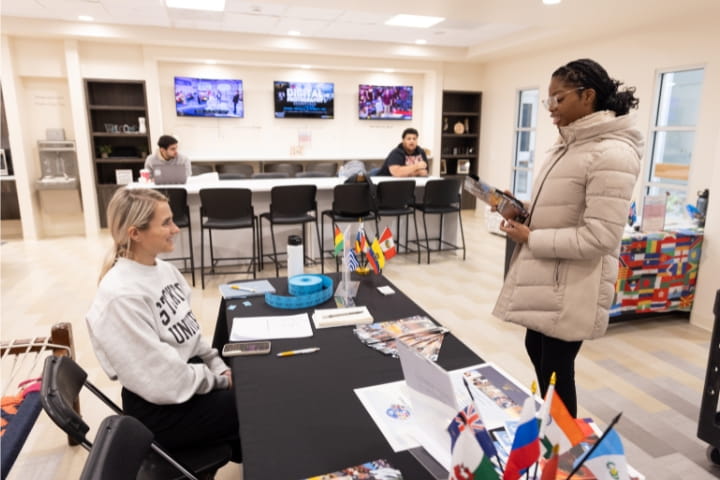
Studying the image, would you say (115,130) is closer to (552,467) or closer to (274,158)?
(274,158)

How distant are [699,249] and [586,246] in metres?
2.82

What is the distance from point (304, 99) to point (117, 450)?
7.67m

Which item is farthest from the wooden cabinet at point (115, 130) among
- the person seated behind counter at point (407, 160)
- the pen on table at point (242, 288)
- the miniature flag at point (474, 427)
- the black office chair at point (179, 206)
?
the miniature flag at point (474, 427)

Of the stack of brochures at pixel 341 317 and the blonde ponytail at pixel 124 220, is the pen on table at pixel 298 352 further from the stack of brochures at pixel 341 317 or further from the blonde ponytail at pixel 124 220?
the blonde ponytail at pixel 124 220

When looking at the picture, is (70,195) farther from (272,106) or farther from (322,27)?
(322,27)

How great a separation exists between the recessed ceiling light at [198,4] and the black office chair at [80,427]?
5111mm

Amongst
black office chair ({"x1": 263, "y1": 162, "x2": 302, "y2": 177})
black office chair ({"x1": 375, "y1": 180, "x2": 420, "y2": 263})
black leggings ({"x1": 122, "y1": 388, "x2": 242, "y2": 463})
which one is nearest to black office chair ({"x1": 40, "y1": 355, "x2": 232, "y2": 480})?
black leggings ({"x1": 122, "y1": 388, "x2": 242, "y2": 463})

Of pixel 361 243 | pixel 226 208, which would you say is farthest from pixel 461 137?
pixel 361 243

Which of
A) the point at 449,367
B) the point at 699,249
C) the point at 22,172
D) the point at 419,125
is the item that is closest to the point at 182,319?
the point at 449,367

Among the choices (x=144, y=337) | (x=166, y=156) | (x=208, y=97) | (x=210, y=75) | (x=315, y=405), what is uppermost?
(x=210, y=75)

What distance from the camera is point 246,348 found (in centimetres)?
159

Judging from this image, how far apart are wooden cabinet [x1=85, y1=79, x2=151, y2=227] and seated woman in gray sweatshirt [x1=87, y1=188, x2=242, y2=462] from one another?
629cm

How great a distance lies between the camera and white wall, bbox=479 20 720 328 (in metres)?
3.71

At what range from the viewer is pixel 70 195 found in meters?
7.20
